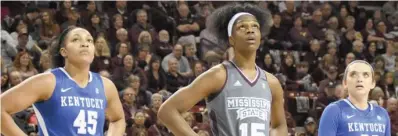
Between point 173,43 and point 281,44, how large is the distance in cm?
194

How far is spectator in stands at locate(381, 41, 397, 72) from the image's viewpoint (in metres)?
14.6

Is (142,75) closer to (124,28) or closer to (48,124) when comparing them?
(124,28)

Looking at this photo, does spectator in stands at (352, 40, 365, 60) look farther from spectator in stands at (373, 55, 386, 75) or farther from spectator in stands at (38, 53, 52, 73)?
spectator in stands at (38, 53, 52, 73)

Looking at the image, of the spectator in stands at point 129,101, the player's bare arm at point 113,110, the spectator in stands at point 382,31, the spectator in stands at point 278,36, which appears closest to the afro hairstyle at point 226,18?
the player's bare arm at point 113,110

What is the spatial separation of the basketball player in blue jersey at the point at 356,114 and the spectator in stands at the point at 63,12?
7.62 meters

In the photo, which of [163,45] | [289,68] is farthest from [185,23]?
[289,68]

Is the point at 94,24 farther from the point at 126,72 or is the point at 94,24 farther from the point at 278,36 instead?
the point at 278,36

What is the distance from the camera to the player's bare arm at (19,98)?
5.54 meters

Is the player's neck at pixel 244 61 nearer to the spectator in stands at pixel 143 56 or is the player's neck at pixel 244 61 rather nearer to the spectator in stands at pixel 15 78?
the spectator in stands at pixel 15 78

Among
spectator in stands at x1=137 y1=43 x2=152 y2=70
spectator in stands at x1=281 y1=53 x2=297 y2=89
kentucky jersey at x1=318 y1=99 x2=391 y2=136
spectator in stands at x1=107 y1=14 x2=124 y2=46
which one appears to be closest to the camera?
kentucky jersey at x1=318 y1=99 x2=391 y2=136

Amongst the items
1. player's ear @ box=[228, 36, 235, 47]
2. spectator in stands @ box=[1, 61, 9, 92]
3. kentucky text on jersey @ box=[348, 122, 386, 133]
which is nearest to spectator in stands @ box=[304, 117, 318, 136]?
spectator in stands @ box=[1, 61, 9, 92]

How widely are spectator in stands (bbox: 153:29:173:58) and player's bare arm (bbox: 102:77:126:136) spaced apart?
7.71 m

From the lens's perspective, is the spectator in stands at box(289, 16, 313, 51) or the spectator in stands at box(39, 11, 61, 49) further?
the spectator in stands at box(289, 16, 313, 51)

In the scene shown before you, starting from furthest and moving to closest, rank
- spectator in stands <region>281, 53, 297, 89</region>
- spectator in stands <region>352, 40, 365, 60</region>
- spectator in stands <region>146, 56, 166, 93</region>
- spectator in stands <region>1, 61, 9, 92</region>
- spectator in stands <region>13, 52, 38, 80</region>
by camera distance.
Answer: spectator in stands <region>352, 40, 365, 60</region>, spectator in stands <region>281, 53, 297, 89</region>, spectator in stands <region>146, 56, 166, 93</region>, spectator in stands <region>13, 52, 38, 80</region>, spectator in stands <region>1, 61, 9, 92</region>
